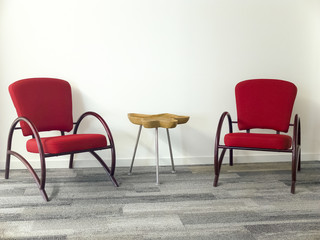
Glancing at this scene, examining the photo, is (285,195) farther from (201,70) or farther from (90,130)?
(90,130)

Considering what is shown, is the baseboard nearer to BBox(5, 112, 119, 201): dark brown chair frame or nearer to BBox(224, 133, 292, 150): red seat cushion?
BBox(5, 112, 119, 201): dark brown chair frame

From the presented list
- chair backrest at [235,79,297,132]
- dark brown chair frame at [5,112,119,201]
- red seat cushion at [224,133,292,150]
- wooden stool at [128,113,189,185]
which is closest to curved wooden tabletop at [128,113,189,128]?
wooden stool at [128,113,189,185]

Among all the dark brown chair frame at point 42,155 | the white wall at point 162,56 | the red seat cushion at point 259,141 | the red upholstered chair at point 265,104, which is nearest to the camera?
the dark brown chair frame at point 42,155

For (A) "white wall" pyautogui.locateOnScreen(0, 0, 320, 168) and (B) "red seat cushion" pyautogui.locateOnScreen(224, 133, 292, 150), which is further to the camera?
(A) "white wall" pyautogui.locateOnScreen(0, 0, 320, 168)

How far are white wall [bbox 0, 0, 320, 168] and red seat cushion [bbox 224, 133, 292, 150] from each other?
34.7 inches

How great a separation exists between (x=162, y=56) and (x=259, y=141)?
140 cm

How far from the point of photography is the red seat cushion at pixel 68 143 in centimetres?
275

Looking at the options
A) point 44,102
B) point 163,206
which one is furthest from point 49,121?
point 163,206

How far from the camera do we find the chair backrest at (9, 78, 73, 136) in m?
3.13

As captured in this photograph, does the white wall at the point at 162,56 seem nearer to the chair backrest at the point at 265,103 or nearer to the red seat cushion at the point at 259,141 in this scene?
the chair backrest at the point at 265,103

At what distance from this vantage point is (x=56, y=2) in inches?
141

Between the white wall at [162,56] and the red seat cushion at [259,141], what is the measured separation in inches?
A: 34.7

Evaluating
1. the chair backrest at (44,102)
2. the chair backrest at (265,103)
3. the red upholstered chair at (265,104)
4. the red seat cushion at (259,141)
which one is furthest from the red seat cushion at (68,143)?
the chair backrest at (265,103)

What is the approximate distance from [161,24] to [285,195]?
6.70 ft
